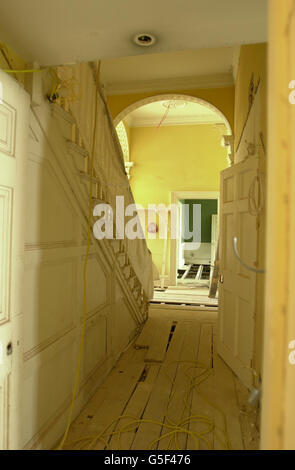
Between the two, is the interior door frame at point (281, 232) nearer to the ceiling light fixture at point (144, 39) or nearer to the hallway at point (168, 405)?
the ceiling light fixture at point (144, 39)

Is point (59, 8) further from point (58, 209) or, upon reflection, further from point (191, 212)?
point (191, 212)

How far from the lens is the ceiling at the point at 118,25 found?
1262mm

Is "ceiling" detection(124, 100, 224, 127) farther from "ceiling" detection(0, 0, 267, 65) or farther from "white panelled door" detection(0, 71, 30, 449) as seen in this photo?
"white panelled door" detection(0, 71, 30, 449)

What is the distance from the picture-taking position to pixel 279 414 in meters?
0.72

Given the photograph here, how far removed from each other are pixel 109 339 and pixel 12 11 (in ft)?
8.92

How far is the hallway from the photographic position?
2.04 metres

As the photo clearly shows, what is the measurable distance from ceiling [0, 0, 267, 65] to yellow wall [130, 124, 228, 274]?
6.20 metres

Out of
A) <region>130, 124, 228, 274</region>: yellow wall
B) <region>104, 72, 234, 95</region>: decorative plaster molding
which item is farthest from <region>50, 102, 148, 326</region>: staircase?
<region>130, 124, 228, 274</region>: yellow wall

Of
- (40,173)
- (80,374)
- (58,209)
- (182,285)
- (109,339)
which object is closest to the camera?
(40,173)

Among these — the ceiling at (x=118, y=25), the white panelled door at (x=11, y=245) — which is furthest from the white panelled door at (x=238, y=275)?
the white panelled door at (x=11, y=245)

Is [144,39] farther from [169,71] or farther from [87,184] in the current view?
[169,71]

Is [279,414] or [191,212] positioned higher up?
[191,212]

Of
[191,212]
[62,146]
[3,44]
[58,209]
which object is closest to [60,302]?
[58,209]

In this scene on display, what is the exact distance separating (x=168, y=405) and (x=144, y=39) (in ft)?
8.57
